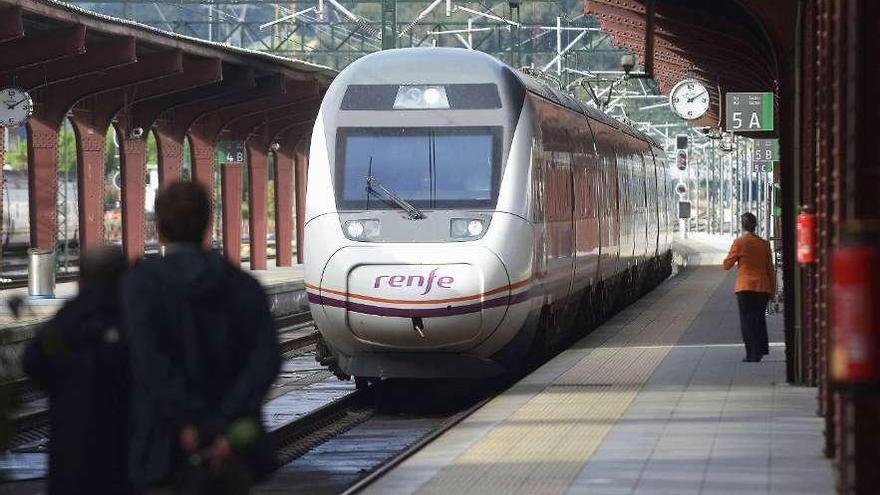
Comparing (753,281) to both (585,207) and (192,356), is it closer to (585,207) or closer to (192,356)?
(585,207)

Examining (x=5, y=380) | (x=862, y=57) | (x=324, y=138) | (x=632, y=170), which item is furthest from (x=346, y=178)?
(x=632, y=170)

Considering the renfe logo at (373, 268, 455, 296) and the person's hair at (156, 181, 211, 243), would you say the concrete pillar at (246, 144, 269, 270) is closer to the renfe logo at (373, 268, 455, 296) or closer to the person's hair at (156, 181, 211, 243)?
the renfe logo at (373, 268, 455, 296)

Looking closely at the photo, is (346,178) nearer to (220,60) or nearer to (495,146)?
(495,146)

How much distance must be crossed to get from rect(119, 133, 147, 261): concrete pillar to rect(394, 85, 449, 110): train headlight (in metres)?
19.6

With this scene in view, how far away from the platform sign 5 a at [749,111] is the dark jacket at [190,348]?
16.9 m

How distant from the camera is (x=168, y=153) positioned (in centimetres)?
3812

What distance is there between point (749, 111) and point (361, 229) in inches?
313

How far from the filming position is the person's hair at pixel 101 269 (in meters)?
6.77

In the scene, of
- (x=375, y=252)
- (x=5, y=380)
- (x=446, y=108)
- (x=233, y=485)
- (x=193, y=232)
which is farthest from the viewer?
(x=446, y=108)

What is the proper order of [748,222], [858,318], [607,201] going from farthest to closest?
[607,201]
[748,222]
[858,318]

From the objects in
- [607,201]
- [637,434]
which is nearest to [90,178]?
[607,201]

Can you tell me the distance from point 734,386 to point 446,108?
3545mm

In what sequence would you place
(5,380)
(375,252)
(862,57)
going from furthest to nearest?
1. (375,252)
2. (5,380)
3. (862,57)

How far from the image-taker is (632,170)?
104 feet
